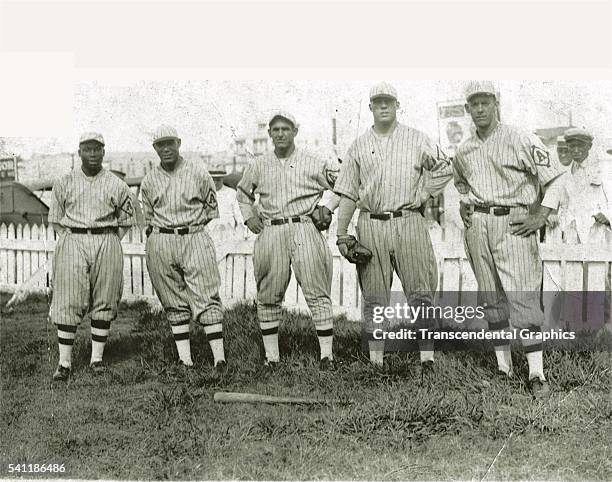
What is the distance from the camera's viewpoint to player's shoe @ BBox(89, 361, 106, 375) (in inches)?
225

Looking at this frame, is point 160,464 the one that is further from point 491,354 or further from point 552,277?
point 552,277

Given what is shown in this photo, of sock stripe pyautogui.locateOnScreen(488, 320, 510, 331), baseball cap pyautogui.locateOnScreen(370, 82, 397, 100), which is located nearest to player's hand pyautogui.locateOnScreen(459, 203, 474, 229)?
sock stripe pyautogui.locateOnScreen(488, 320, 510, 331)

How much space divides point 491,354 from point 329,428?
1.47 metres

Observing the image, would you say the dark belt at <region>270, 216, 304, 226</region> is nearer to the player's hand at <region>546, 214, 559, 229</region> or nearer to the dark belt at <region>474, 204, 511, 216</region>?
the dark belt at <region>474, 204, 511, 216</region>

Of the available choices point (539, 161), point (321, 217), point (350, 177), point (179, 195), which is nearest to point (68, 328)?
point (179, 195)

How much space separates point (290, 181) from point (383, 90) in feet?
3.24

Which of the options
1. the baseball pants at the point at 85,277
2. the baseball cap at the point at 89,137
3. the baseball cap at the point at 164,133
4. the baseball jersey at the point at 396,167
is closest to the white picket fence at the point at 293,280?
the baseball pants at the point at 85,277

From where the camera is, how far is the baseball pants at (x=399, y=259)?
535 cm

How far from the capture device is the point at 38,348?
6.06 meters

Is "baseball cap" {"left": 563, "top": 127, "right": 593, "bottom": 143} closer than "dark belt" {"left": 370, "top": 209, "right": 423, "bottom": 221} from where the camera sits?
No

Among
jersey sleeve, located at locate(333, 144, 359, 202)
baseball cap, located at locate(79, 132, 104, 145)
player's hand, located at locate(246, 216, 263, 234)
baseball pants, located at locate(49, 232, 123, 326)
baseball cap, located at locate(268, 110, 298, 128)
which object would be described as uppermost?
baseball cap, located at locate(268, 110, 298, 128)

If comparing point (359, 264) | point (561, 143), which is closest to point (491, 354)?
point (359, 264)

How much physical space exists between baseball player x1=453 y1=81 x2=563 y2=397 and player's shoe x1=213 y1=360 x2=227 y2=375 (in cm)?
208

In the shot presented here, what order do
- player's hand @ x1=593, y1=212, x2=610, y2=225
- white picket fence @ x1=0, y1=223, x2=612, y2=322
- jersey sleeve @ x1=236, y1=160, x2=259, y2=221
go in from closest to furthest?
jersey sleeve @ x1=236, y1=160, x2=259, y2=221 < player's hand @ x1=593, y1=212, x2=610, y2=225 < white picket fence @ x1=0, y1=223, x2=612, y2=322
